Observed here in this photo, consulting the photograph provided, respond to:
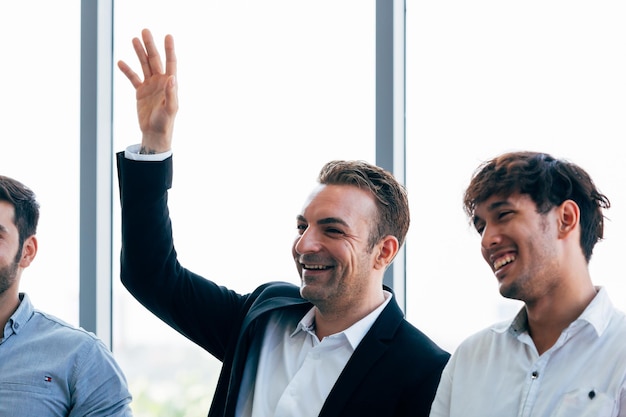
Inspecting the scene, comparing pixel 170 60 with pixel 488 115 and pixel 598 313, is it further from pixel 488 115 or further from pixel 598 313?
pixel 598 313

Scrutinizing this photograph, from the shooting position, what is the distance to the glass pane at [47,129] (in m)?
3.29

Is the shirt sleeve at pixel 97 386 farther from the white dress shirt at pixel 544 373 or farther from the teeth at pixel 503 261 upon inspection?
the teeth at pixel 503 261

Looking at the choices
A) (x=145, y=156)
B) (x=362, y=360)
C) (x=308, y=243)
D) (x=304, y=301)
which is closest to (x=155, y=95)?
(x=145, y=156)

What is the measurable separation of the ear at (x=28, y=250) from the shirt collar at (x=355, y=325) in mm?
908

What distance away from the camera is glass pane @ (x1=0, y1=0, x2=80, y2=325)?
3289mm

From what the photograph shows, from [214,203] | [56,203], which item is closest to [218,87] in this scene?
[214,203]

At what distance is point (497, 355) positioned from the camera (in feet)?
5.96

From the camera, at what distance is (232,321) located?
7.97 ft

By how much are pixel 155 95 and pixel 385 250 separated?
78 cm

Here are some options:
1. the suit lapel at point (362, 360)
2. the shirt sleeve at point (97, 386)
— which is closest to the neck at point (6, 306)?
the shirt sleeve at point (97, 386)

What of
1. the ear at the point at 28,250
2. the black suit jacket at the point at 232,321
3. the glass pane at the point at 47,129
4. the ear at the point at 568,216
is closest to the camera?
the ear at the point at 568,216

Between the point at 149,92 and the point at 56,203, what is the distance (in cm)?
112

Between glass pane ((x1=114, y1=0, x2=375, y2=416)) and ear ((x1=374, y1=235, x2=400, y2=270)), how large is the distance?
64 cm

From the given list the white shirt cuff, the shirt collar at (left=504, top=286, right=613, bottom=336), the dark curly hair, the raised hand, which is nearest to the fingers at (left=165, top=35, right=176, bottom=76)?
the raised hand
